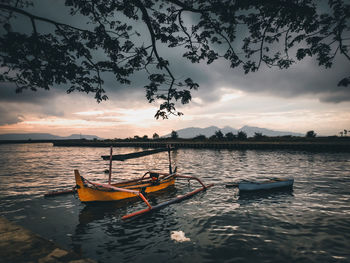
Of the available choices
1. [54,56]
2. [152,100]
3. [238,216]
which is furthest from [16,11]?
[238,216]

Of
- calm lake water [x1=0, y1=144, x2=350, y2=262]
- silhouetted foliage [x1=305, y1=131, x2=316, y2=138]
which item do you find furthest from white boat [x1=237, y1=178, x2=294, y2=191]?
silhouetted foliage [x1=305, y1=131, x2=316, y2=138]

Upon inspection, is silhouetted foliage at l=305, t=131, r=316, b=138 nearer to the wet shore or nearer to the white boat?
the white boat

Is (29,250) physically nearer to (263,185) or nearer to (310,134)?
(263,185)

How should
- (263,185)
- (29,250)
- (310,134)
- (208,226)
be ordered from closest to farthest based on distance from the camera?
(29,250) → (208,226) → (263,185) → (310,134)

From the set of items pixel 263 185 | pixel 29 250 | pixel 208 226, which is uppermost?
pixel 29 250

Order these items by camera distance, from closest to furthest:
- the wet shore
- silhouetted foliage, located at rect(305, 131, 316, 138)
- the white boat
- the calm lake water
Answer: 1. the wet shore
2. the calm lake water
3. the white boat
4. silhouetted foliage, located at rect(305, 131, 316, 138)

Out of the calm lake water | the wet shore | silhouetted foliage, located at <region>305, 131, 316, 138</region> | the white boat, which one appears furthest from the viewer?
silhouetted foliage, located at <region>305, 131, 316, 138</region>

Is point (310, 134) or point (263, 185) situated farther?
point (310, 134)

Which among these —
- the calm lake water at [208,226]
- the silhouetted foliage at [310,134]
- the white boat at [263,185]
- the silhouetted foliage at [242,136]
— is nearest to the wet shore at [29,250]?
the calm lake water at [208,226]

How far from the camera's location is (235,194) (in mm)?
16953

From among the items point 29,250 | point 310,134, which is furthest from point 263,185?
point 310,134

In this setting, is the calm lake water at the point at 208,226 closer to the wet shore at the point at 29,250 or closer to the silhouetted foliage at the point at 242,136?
the wet shore at the point at 29,250

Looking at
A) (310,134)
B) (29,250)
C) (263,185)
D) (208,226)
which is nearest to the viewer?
(29,250)

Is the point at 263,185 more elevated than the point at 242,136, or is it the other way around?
the point at 242,136
